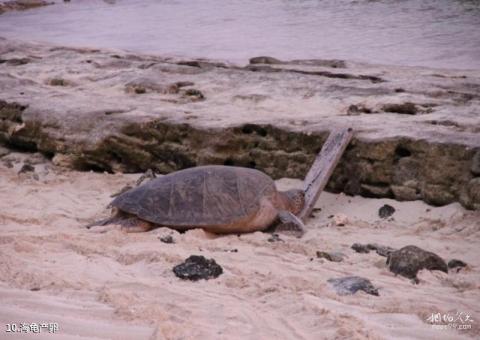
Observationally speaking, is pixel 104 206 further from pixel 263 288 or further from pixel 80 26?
pixel 80 26

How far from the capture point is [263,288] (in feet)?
10.6

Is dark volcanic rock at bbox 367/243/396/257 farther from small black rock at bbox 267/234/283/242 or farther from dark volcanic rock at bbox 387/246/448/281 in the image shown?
small black rock at bbox 267/234/283/242

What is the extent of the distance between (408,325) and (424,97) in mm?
3873

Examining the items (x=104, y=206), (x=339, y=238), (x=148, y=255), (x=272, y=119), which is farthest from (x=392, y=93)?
(x=148, y=255)

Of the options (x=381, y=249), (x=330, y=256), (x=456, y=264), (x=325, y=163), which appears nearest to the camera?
(x=456, y=264)

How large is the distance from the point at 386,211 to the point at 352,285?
1.71m

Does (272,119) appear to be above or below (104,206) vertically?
above

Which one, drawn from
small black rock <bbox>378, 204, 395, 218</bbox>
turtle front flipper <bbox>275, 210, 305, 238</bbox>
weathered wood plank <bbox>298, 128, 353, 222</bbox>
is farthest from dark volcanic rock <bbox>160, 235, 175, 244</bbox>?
small black rock <bbox>378, 204, 395, 218</bbox>

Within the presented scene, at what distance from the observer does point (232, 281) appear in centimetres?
332

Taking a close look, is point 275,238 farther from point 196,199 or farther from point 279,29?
point 279,29

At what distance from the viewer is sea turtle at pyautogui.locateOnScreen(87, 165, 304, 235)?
177 inches

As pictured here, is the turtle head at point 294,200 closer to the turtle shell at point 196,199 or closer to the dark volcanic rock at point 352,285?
the turtle shell at point 196,199

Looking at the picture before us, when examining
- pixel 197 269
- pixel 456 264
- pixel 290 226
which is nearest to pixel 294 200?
pixel 290 226

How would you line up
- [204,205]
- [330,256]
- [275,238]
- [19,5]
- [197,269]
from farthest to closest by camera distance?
[19,5], [204,205], [275,238], [330,256], [197,269]
